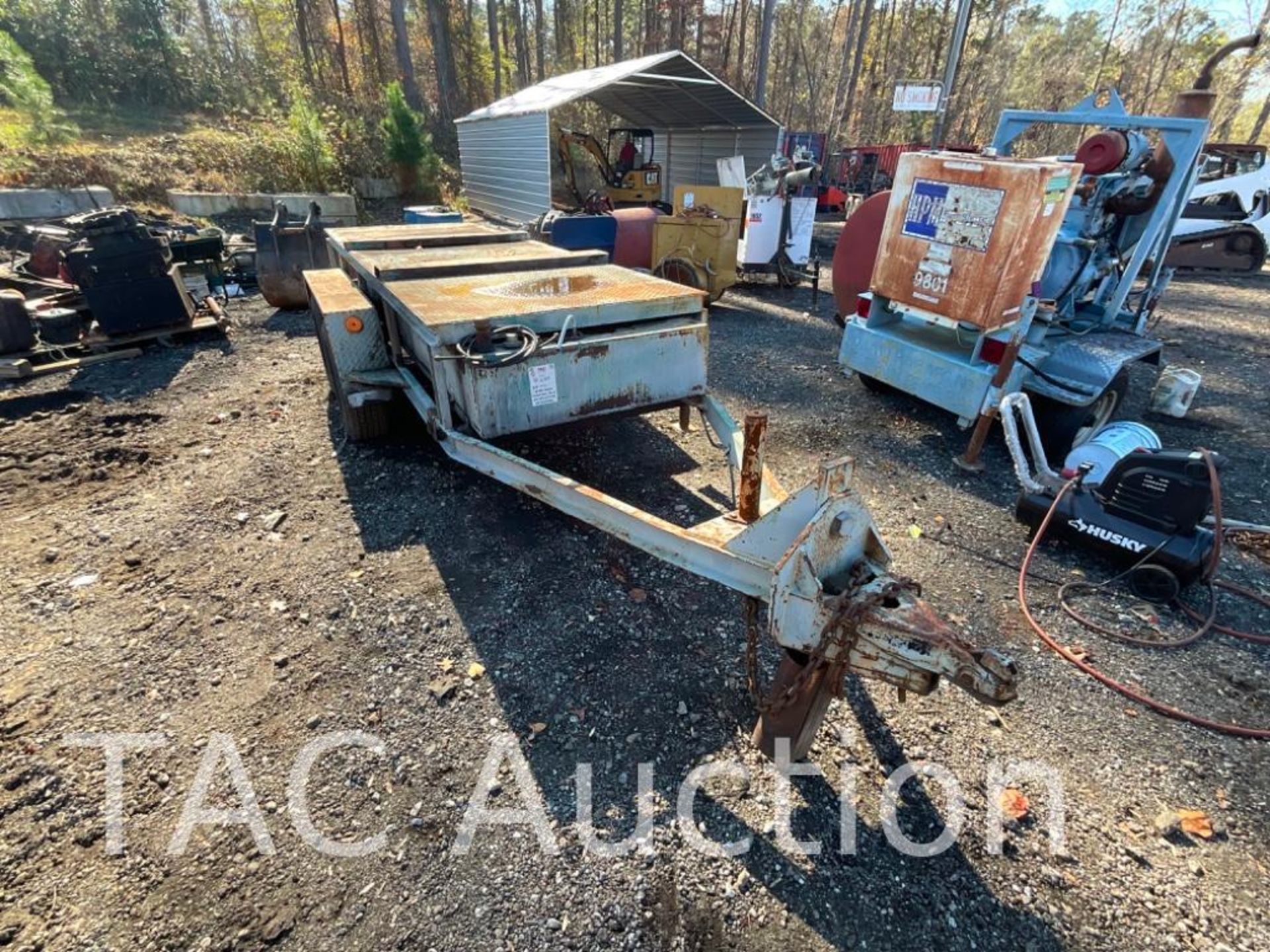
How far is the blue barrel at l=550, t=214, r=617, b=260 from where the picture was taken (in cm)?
857

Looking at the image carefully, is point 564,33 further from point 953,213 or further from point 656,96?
point 953,213

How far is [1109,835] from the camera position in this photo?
2088 millimetres

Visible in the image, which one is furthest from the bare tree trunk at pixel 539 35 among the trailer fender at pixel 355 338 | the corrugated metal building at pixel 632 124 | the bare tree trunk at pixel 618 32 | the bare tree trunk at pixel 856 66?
the trailer fender at pixel 355 338

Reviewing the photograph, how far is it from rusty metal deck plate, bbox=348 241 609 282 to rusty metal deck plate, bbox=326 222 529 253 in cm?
8

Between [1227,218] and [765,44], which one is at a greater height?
[765,44]

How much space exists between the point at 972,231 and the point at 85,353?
796 cm

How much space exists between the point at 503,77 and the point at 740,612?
2775 cm

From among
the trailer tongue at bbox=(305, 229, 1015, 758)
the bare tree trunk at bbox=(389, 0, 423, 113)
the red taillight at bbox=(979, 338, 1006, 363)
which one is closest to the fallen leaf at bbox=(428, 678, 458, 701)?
the trailer tongue at bbox=(305, 229, 1015, 758)

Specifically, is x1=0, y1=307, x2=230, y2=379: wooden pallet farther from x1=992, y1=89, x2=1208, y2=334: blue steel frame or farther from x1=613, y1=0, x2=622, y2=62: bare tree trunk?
x1=613, y1=0, x2=622, y2=62: bare tree trunk

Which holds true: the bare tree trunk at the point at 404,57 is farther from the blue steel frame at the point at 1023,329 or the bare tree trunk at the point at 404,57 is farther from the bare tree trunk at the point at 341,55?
the blue steel frame at the point at 1023,329

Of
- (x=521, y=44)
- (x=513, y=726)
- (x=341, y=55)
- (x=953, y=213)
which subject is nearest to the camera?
(x=513, y=726)

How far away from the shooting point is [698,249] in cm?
871

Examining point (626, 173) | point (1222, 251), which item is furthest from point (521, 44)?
point (1222, 251)

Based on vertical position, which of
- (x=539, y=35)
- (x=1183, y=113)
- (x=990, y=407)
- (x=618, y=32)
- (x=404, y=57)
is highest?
(x=539, y=35)
